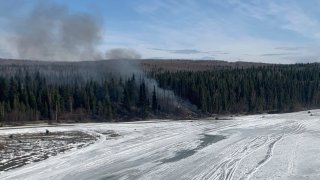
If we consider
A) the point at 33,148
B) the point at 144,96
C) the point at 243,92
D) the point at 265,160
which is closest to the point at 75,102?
the point at 144,96

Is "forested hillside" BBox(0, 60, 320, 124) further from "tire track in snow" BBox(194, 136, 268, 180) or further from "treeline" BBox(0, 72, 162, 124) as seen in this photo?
"tire track in snow" BBox(194, 136, 268, 180)

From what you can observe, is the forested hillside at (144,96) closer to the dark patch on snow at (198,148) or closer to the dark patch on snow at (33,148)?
the dark patch on snow at (33,148)

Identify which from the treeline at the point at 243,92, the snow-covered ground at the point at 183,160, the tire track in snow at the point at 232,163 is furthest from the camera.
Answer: the treeline at the point at 243,92

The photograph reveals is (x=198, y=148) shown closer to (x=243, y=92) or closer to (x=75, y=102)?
(x=75, y=102)

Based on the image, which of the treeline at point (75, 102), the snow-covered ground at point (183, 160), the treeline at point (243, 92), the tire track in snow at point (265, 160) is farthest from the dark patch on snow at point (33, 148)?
the treeline at point (243, 92)

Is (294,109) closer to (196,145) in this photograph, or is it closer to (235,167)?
(196,145)

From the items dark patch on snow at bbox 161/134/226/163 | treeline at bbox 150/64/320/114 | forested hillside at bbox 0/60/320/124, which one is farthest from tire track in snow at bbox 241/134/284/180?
treeline at bbox 150/64/320/114

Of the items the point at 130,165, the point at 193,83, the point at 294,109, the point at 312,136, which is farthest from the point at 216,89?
the point at 130,165
